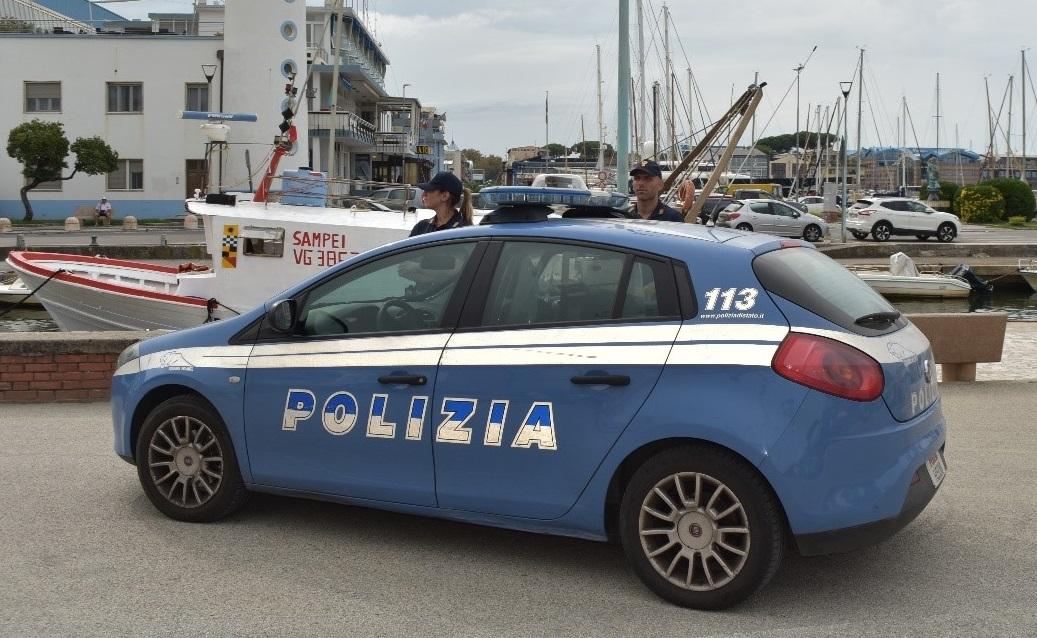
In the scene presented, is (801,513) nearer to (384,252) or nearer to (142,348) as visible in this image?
(384,252)

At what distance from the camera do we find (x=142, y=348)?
20.6 feet

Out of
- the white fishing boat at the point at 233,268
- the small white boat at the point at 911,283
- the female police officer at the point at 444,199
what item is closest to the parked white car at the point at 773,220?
the small white boat at the point at 911,283

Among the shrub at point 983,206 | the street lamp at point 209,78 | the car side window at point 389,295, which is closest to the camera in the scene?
the car side window at point 389,295

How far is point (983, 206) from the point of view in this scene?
55.0 metres

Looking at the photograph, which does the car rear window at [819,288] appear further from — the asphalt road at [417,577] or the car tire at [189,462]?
the car tire at [189,462]

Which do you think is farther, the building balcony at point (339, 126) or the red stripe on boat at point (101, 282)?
the building balcony at point (339, 126)

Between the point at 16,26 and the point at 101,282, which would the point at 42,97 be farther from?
the point at 101,282

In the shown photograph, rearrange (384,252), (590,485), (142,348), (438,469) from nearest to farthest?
(590,485) → (438,469) → (384,252) → (142,348)

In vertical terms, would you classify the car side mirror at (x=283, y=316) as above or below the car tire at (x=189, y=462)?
above

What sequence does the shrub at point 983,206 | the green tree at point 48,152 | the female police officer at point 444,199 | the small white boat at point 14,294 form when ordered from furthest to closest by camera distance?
the shrub at point 983,206 → the green tree at point 48,152 → the small white boat at point 14,294 → the female police officer at point 444,199

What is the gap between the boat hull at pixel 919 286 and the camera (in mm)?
26766

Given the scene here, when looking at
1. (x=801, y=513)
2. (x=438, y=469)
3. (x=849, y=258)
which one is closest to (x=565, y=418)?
(x=438, y=469)

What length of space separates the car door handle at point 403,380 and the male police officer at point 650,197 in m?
3.22

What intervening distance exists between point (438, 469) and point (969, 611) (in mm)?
2356
